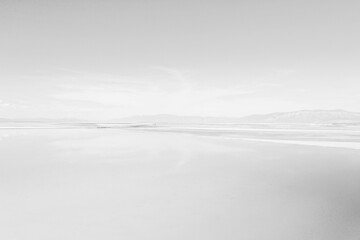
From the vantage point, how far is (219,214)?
6.01m

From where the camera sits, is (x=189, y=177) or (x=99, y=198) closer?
(x=99, y=198)

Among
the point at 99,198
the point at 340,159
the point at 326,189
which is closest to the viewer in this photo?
the point at 99,198

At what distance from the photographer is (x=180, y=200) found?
23.0ft

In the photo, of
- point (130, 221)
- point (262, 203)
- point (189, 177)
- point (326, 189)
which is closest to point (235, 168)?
point (189, 177)

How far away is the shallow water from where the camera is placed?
5.18 meters

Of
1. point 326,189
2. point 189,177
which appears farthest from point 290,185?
point 189,177

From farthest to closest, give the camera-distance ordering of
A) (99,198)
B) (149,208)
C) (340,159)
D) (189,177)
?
(340,159) → (189,177) → (99,198) → (149,208)

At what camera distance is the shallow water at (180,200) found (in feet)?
17.0

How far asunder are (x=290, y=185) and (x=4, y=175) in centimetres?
853

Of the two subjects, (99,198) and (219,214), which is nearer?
(219,214)

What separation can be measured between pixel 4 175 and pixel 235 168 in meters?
7.65

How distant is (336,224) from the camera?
5.40m

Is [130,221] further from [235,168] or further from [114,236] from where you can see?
[235,168]

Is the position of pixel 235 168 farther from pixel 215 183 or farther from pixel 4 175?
pixel 4 175
